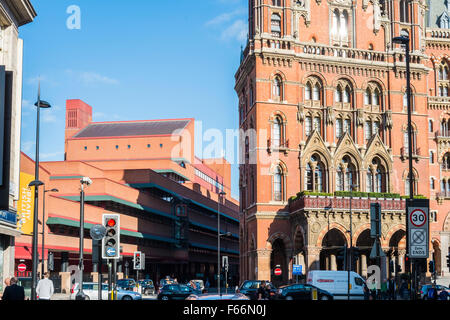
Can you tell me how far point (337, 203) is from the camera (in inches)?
2333

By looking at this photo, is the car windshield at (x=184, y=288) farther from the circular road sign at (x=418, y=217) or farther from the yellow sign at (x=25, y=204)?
the circular road sign at (x=418, y=217)

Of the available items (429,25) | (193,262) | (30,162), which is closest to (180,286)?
(30,162)

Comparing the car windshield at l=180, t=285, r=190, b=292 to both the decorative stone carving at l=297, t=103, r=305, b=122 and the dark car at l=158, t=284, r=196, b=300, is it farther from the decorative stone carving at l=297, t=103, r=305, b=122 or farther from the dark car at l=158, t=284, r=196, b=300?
the decorative stone carving at l=297, t=103, r=305, b=122

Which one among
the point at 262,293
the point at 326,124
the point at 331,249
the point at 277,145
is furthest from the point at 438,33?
the point at 262,293

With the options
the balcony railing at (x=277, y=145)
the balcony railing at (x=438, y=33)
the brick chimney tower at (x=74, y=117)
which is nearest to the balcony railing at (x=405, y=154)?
the balcony railing at (x=277, y=145)

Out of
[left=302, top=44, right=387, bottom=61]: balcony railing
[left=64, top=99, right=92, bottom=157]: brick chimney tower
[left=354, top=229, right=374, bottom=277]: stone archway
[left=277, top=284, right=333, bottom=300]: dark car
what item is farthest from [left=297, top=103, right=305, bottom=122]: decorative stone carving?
[left=64, top=99, right=92, bottom=157]: brick chimney tower

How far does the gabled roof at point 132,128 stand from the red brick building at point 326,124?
52788 millimetres

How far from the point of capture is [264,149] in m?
63.1

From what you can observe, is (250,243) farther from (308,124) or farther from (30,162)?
(30,162)

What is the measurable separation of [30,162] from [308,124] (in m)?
27.3

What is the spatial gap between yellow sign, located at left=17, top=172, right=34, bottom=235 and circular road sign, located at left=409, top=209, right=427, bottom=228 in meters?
42.5

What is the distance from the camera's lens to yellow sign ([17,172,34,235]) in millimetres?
54000

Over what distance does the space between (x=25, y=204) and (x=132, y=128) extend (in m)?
70.3

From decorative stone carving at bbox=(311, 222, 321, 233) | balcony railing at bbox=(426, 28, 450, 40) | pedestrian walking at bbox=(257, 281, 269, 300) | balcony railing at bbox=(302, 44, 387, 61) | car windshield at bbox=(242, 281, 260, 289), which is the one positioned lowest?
car windshield at bbox=(242, 281, 260, 289)
